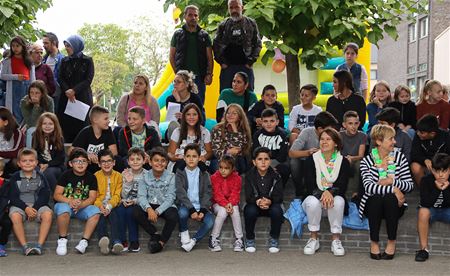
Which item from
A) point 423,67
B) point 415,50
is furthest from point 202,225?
point 415,50

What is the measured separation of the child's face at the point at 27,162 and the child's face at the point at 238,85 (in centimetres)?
305

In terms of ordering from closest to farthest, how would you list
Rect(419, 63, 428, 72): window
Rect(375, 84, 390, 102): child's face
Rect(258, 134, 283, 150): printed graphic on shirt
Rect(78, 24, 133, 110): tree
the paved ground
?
1. the paved ground
2. Rect(258, 134, 283, 150): printed graphic on shirt
3. Rect(375, 84, 390, 102): child's face
4. Rect(419, 63, 428, 72): window
5. Rect(78, 24, 133, 110): tree

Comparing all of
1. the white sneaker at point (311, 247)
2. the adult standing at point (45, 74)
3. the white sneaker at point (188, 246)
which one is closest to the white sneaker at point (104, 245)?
the white sneaker at point (188, 246)

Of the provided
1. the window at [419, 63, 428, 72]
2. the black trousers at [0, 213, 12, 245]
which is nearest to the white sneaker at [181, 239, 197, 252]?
the black trousers at [0, 213, 12, 245]

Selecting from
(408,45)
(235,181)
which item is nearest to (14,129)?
(235,181)

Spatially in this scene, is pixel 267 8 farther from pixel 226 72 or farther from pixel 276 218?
pixel 276 218

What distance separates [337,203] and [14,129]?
4.05 metres

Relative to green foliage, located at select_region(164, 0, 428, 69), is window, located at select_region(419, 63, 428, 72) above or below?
above

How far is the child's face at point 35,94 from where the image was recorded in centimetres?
953

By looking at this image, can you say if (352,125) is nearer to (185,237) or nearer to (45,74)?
(185,237)

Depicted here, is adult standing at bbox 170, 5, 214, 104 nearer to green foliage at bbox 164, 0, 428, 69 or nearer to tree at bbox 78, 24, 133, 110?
green foliage at bbox 164, 0, 428, 69

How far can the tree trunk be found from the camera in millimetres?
11148

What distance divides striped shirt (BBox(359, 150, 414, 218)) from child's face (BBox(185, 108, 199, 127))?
2114 millimetres

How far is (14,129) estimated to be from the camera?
8828mm
